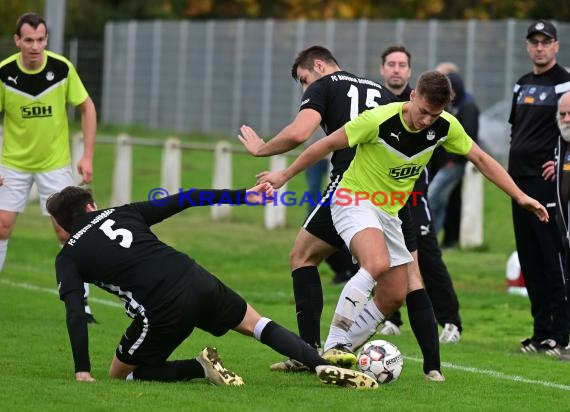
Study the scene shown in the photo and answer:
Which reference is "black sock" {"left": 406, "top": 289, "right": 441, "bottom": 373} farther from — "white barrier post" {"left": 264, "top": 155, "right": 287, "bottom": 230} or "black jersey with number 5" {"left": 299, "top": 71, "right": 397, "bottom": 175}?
"white barrier post" {"left": 264, "top": 155, "right": 287, "bottom": 230}

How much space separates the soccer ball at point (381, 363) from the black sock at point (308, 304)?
706 mm

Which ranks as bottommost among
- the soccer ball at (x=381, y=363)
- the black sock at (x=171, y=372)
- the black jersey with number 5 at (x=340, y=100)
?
the black sock at (x=171, y=372)

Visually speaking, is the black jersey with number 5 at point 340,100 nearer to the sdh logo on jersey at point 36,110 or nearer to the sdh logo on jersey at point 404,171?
the sdh logo on jersey at point 404,171

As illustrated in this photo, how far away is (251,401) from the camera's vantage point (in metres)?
7.66

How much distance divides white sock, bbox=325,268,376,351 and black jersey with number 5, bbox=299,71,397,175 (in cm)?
118

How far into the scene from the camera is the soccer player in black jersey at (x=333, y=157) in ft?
29.7

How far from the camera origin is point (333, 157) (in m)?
9.51

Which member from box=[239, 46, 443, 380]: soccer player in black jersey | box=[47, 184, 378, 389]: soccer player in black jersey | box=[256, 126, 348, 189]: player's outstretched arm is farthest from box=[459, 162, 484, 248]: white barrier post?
box=[47, 184, 378, 389]: soccer player in black jersey

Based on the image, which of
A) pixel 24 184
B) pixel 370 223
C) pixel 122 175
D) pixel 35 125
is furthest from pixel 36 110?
pixel 122 175

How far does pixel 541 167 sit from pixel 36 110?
4330 mm

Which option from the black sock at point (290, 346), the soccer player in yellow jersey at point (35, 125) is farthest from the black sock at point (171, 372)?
the soccer player in yellow jersey at point (35, 125)

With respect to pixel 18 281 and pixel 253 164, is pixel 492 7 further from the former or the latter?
pixel 18 281

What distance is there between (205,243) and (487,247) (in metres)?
3.95

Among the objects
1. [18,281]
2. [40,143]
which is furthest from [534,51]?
[18,281]
